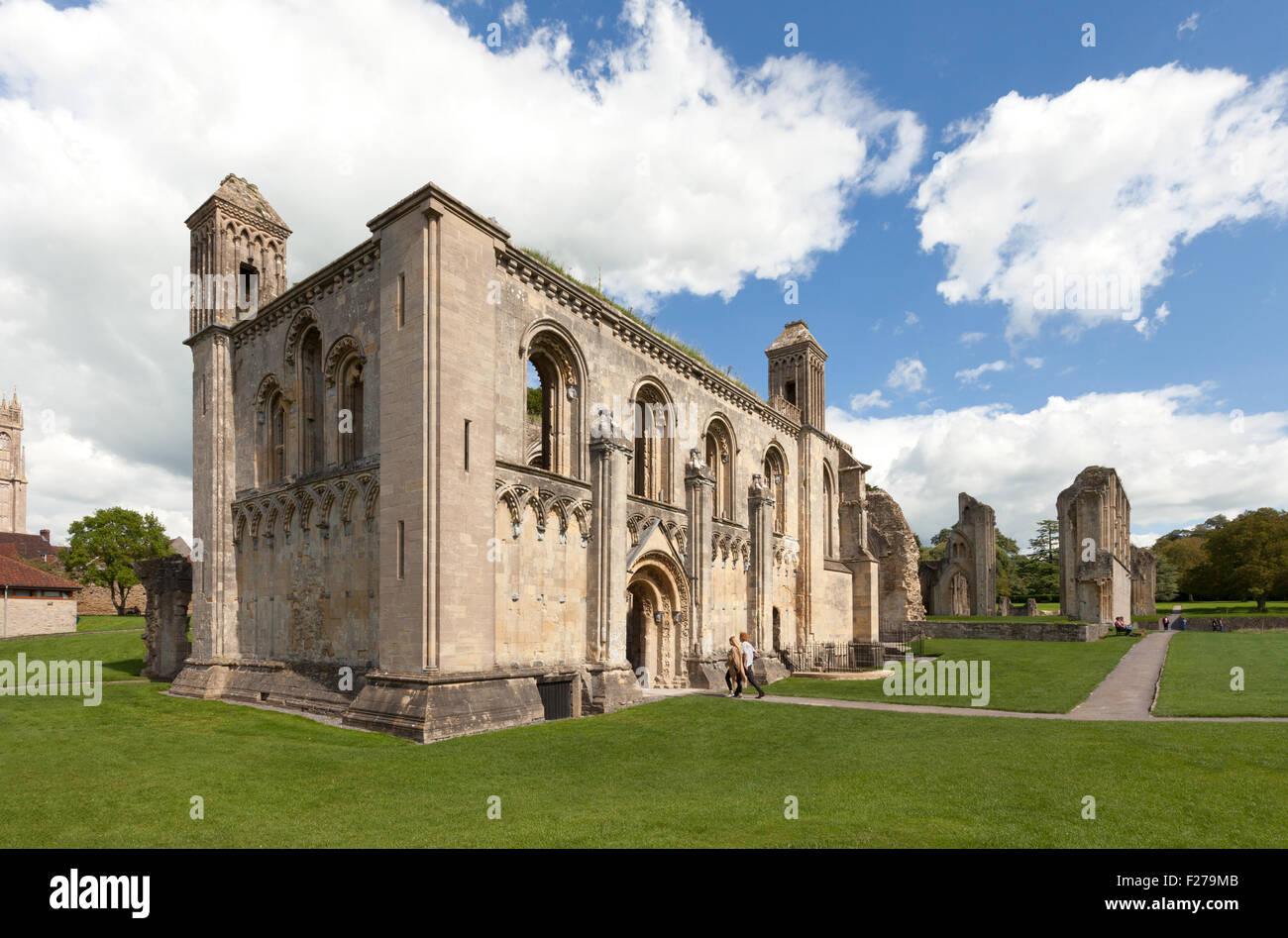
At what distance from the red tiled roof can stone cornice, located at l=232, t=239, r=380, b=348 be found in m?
30.0

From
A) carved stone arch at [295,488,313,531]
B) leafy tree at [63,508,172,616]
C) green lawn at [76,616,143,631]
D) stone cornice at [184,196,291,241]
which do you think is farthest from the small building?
carved stone arch at [295,488,313,531]

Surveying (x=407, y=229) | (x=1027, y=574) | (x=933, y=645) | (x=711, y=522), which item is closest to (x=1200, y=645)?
(x=933, y=645)

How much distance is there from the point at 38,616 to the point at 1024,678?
159ft

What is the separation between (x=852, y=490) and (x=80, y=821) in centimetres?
3094

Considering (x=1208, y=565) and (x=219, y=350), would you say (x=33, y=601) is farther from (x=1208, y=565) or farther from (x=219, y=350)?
(x=1208, y=565)

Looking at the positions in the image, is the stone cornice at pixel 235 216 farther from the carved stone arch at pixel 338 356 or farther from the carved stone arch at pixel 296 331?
the carved stone arch at pixel 338 356

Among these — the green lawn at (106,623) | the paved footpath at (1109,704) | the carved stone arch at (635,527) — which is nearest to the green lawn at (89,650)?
the green lawn at (106,623)

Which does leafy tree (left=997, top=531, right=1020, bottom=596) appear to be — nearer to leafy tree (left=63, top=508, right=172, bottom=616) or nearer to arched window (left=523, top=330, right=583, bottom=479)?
arched window (left=523, top=330, right=583, bottom=479)

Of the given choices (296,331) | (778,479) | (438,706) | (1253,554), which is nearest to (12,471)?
(296,331)

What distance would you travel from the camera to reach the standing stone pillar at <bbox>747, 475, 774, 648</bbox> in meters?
24.5

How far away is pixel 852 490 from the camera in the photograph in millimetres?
33375

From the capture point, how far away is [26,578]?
124 ft

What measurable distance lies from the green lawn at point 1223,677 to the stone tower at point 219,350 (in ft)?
73.0
